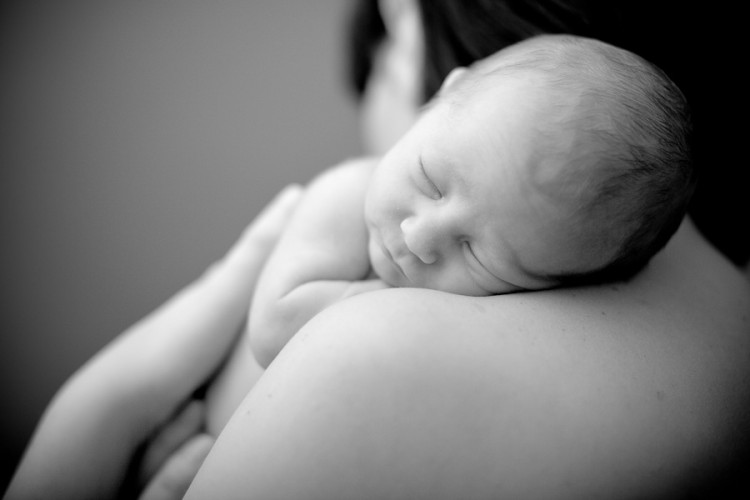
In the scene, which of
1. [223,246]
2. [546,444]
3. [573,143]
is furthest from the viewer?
[223,246]

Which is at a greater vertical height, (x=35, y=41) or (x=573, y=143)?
(x=35, y=41)

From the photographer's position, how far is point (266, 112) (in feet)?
7.13

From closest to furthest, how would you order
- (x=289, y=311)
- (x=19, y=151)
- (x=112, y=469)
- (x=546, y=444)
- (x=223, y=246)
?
(x=546, y=444), (x=289, y=311), (x=112, y=469), (x=19, y=151), (x=223, y=246)

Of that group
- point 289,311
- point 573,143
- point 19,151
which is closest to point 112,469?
point 289,311

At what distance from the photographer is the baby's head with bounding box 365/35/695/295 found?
621mm

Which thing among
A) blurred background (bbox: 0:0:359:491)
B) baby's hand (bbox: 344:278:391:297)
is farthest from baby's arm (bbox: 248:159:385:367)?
blurred background (bbox: 0:0:359:491)

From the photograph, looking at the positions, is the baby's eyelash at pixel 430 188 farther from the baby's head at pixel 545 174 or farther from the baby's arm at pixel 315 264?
the baby's arm at pixel 315 264

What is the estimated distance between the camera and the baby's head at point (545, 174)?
621mm

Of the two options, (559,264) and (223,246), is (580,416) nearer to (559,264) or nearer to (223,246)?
(559,264)

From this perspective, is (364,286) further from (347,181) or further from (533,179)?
(533,179)

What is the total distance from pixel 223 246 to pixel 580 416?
176 centimetres

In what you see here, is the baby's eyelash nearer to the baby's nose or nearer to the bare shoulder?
the baby's nose

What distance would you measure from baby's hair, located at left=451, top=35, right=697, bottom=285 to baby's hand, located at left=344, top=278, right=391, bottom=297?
0.24 metres

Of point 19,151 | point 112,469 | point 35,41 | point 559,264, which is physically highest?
point 35,41
